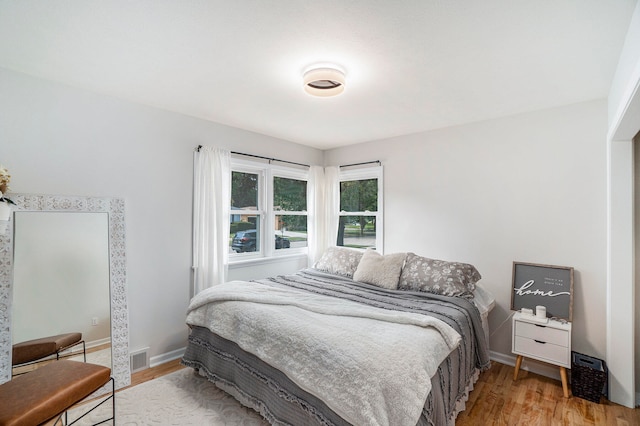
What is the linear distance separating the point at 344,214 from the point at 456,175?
1.70 meters

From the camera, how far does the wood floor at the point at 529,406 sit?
2.12 m

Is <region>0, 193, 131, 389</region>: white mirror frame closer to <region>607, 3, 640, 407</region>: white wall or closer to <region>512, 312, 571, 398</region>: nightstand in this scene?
<region>512, 312, 571, 398</region>: nightstand

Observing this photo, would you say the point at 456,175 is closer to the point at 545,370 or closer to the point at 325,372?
the point at 545,370

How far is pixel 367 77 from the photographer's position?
2.22m

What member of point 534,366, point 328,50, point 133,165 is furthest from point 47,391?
point 534,366

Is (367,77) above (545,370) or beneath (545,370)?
above

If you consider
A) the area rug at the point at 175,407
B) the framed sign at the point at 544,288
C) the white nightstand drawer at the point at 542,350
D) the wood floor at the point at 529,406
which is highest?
the framed sign at the point at 544,288

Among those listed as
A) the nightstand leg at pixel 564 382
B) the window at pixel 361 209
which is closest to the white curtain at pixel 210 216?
the window at pixel 361 209

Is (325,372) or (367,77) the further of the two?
(367,77)

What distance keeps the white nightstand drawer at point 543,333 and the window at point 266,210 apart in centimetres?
282

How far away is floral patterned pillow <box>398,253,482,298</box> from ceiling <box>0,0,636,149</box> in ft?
5.04

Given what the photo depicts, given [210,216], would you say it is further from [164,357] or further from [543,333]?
[543,333]

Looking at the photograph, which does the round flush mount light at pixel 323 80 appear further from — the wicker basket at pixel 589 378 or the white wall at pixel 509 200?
the wicker basket at pixel 589 378

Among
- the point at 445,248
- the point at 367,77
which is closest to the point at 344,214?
the point at 445,248
